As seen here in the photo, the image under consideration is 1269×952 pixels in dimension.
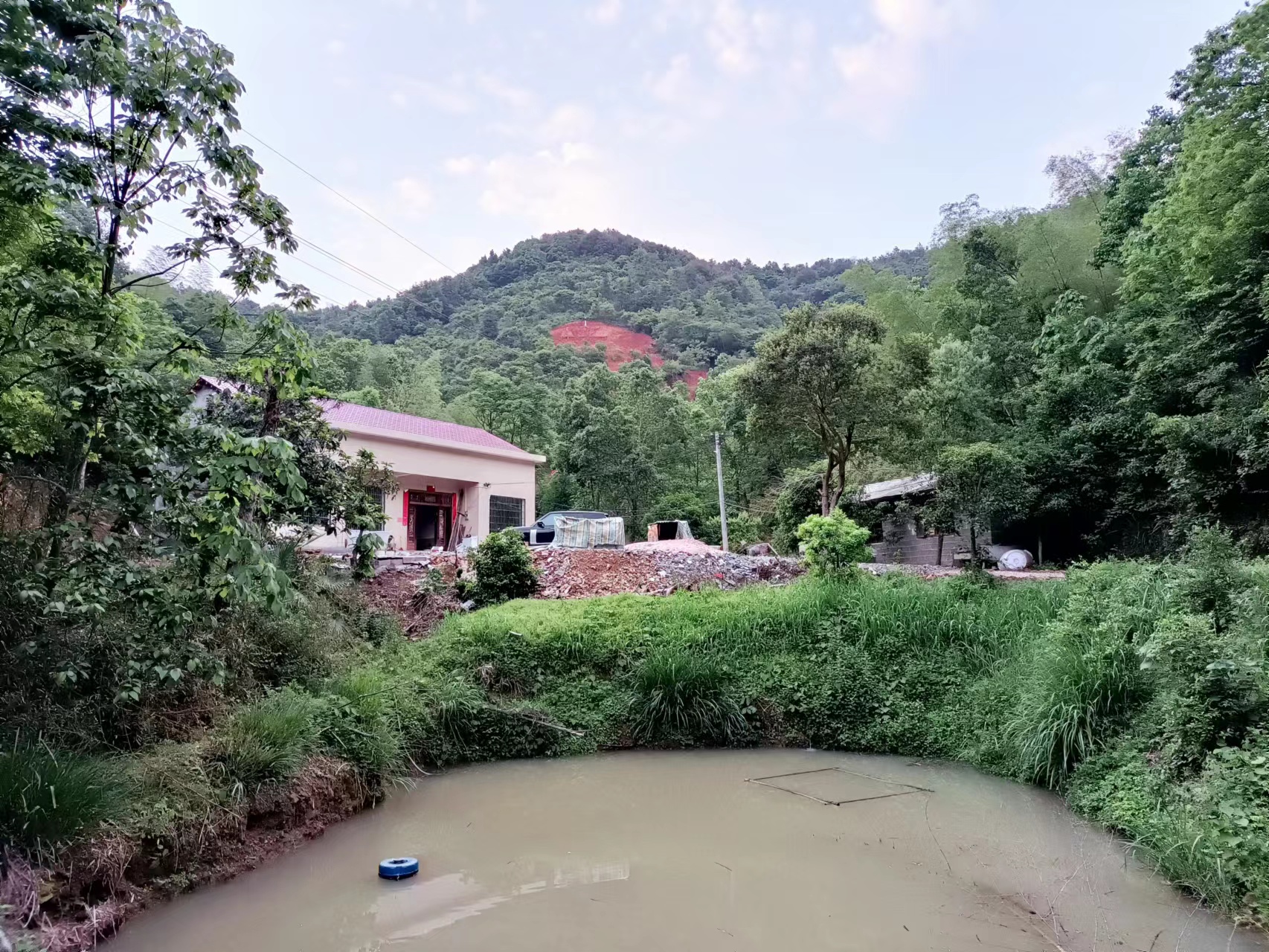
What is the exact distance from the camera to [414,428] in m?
18.2

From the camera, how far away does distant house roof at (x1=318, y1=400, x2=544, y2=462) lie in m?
16.0

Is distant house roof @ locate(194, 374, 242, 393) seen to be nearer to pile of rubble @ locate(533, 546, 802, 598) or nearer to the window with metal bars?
pile of rubble @ locate(533, 546, 802, 598)

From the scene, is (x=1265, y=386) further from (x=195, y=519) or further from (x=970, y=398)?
(x=195, y=519)

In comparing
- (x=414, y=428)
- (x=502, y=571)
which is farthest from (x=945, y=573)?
(x=414, y=428)

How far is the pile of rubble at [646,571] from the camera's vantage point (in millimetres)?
11500

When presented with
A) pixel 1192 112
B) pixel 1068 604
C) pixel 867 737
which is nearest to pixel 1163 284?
pixel 1192 112

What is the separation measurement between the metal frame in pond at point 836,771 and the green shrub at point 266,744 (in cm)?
366

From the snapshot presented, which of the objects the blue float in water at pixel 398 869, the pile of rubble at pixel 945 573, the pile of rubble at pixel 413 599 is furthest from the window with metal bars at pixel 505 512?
the blue float in water at pixel 398 869

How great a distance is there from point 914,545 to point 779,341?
6.88 metres

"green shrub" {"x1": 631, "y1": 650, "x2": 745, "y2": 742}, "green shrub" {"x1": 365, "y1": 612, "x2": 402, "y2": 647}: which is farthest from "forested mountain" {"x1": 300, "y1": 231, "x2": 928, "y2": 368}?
"green shrub" {"x1": 631, "y1": 650, "x2": 745, "y2": 742}

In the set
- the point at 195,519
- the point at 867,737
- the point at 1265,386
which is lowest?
the point at 867,737

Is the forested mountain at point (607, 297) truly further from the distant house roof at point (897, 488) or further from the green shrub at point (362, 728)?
the green shrub at point (362, 728)

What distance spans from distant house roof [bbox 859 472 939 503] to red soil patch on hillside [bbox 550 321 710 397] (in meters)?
21.0

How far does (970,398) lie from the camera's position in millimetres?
14570
